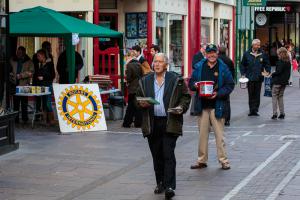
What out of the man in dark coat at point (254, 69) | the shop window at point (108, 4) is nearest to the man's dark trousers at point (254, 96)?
the man in dark coat at point (254, 69)

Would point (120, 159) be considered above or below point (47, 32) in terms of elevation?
below

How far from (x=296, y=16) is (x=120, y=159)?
44412mm

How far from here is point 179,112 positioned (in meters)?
9.44

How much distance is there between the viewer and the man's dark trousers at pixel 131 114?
17.0 m

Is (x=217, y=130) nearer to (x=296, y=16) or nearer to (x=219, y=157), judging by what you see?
(x=219, y=157)

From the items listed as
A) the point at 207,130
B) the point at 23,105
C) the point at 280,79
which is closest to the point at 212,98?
the point at 207,130

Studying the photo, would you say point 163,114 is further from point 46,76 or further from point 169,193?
point 46,76

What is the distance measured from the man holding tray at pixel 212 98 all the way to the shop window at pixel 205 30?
19.3 metres

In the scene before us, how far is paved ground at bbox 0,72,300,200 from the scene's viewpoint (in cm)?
983

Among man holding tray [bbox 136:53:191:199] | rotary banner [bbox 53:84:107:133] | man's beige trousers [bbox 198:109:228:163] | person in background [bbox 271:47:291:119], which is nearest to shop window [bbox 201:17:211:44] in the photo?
person in background [bbox 271:47:291:119]

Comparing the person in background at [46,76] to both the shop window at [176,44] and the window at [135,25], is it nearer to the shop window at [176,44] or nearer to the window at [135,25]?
the window at [135,25]

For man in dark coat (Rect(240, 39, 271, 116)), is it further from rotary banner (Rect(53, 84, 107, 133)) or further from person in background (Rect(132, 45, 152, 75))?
rotary banner (Rect(53, 84, 107, 133))

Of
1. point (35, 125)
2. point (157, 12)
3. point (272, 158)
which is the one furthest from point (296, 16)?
point (272, 158)

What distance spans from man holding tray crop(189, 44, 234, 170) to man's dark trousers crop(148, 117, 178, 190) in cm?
181
